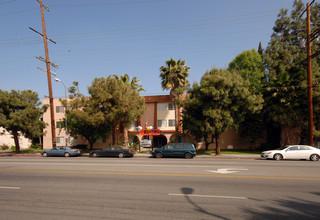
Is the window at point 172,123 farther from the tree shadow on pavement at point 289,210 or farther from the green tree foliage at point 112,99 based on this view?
the tree shadow on pavement at point 289,210

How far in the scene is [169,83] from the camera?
2848 cm

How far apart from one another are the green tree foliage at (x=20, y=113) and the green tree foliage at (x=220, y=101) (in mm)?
21392

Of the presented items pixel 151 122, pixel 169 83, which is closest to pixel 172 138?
pixel 151 122

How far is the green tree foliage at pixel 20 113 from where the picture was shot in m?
25.8

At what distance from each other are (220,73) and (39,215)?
1981 cm

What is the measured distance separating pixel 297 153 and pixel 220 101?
8009 mm

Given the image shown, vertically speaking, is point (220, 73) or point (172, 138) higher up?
point (220, 73)

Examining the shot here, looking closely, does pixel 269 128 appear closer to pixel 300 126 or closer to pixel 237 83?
Result: pixel 300 126

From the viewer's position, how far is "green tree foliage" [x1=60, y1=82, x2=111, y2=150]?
2330 cm

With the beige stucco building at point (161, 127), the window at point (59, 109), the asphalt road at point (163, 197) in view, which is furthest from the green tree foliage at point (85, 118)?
the asphalt road at point (163, 197)

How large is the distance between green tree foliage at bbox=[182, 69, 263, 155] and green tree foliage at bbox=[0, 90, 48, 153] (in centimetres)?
2139

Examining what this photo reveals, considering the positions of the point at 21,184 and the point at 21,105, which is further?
the point at 21,105

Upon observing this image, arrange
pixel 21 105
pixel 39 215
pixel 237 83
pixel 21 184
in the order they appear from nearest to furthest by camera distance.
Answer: pixel 39 215 < pixel 21 184 < pixel 237 83 < pixel 21 105

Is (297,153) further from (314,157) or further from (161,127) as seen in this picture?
(161,127)
